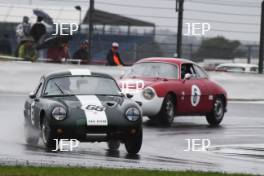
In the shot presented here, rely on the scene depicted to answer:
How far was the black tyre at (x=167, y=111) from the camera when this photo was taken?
1783 centimetres

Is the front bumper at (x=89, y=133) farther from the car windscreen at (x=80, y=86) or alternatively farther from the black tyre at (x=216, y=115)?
the black tyre at (x=216, y=115)

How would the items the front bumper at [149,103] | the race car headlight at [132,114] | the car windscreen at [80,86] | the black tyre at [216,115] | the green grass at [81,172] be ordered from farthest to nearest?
1. the black tyre at [216,115]
2. the front bumper at [149,103]
3. the car windscreen at [80,86]
4. the race car headlight at [132,114]
5. the green grass at [81,172]

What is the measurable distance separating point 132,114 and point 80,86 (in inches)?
→ 53.9

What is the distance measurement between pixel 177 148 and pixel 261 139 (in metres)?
2.52

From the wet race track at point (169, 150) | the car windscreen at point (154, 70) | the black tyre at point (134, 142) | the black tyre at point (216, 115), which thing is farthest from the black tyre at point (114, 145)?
the black tyre at point (216, 115)

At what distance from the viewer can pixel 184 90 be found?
18281mm

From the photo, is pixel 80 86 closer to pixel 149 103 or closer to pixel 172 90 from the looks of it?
pixel 149 103

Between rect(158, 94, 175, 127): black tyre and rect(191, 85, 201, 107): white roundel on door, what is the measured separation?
1.72 ft

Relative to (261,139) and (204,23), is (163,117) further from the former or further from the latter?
(204,23)

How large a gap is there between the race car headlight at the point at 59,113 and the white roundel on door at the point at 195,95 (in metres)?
5.85

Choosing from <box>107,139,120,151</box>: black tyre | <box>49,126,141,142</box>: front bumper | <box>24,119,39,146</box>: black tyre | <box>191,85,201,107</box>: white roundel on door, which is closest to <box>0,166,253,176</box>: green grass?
<box>49,126,141,142</box>: front bumper

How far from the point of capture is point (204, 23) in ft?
81.9

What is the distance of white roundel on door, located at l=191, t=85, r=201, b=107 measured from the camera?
1848 cm

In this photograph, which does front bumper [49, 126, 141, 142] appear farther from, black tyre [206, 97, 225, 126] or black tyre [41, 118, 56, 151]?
black tyre [206, 97, 225, 126]
